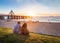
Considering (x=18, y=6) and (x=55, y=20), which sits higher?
(x=18, y=6)

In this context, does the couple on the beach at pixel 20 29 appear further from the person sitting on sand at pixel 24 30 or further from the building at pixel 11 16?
the building at pixel 11 16

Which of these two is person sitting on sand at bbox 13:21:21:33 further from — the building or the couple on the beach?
the building

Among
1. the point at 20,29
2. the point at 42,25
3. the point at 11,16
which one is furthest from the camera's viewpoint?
the point at 42,25

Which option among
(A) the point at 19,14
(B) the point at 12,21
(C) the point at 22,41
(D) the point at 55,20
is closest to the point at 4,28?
(B) the point at 12,21

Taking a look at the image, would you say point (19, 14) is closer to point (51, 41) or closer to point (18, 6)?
point (18, 6)

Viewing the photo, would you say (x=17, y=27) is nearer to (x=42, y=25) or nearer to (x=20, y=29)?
(x=20, y=29)

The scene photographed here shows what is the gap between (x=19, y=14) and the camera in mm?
3688

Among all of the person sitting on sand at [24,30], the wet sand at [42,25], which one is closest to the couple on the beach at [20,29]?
the person sitting on sand at [24,30]

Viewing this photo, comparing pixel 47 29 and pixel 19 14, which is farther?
pixel 47 29

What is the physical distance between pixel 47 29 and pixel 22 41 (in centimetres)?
85

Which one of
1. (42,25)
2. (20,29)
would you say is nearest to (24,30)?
(20,29)

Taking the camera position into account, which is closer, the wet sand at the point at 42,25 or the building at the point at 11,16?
the building at the point at 11,16

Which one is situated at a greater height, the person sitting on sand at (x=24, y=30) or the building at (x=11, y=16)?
the building at (x=11, y=16)

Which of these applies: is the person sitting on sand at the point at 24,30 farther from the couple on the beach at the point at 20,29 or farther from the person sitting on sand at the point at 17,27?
the person sitting on sand at the point at 17,27
